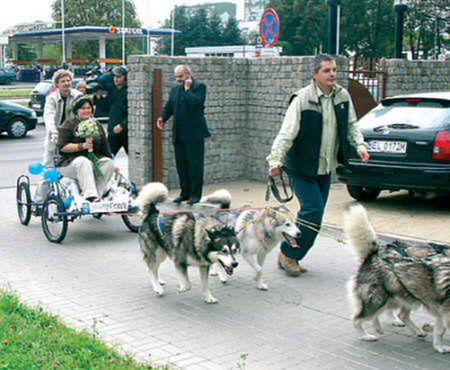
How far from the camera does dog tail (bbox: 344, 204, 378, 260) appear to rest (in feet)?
16.8

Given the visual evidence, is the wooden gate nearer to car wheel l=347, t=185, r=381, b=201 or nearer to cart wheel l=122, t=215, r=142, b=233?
car wheel l=347, t=185, r=381, b=201

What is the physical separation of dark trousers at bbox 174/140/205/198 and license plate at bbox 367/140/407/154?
2.71 metres

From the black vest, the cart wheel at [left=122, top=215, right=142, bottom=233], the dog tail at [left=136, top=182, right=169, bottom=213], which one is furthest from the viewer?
the cart wheel at [left=122, top=215, right=142, bottom=233]

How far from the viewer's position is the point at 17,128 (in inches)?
896

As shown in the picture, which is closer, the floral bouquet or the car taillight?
the floral bouquet

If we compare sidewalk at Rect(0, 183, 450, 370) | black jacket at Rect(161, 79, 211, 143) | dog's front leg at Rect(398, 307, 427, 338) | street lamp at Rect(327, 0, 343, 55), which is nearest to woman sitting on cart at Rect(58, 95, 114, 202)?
sidewalk at Rect(0, 183, 450, 370)

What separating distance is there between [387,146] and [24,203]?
17.4ft

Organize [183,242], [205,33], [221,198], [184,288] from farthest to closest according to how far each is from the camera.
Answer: [205,33], [221,198], [184,288], [183,242]

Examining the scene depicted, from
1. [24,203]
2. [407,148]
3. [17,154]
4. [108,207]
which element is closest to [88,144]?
[108,207]

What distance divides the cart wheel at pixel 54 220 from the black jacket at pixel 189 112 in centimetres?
286

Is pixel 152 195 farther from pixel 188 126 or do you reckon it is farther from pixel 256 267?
pixel 188 126

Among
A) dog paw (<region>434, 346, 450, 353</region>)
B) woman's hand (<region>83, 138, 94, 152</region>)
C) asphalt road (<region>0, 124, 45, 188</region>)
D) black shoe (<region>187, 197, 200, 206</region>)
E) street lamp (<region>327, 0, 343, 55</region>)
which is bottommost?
asphalt road (<region>0, 124, 45, 188</region>)

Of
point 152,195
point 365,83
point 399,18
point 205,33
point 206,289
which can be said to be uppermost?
point 205,33

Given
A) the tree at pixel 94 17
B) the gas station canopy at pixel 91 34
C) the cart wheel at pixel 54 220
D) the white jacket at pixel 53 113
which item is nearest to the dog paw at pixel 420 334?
the cart wheel at pixel 54 220
